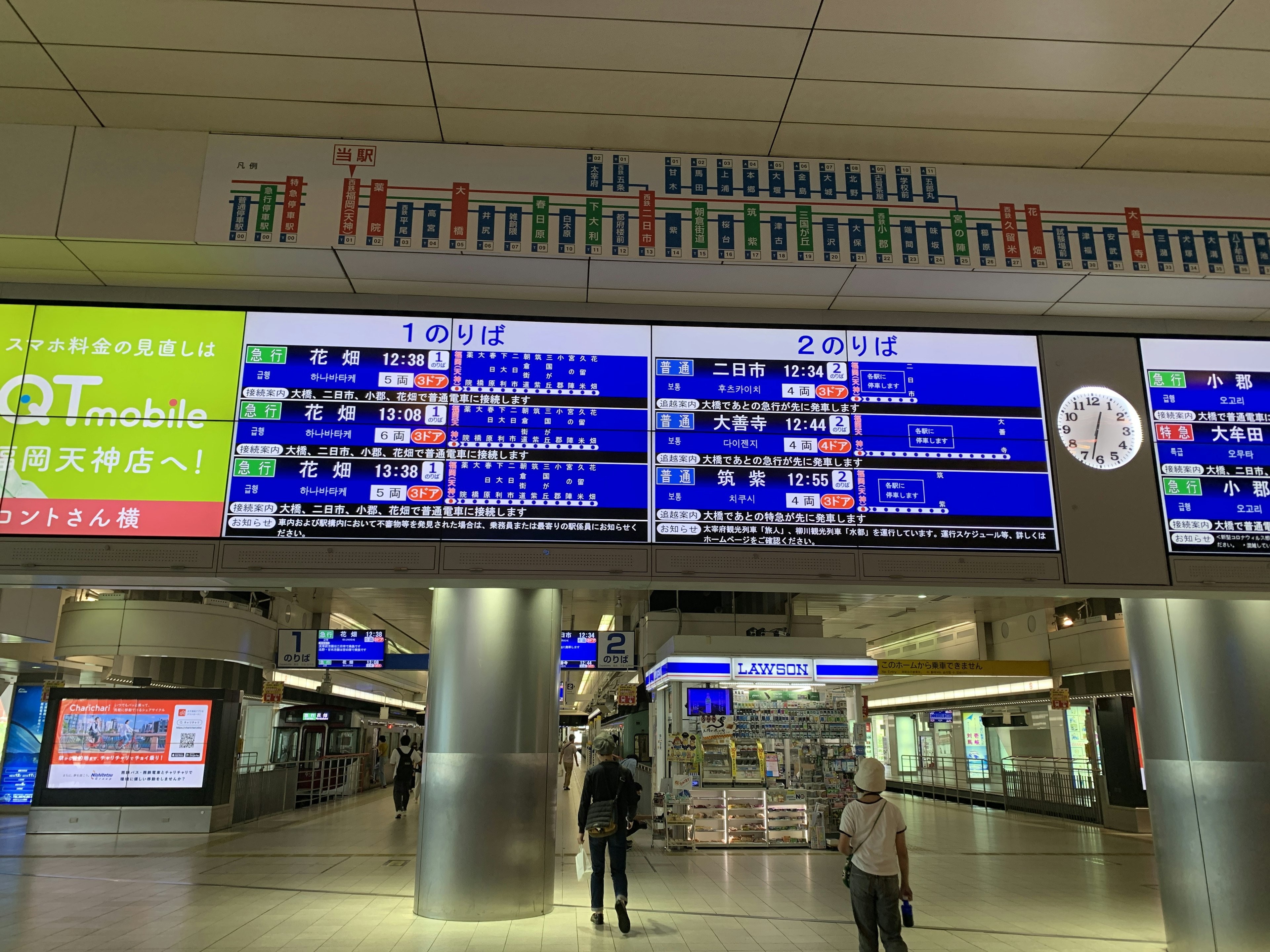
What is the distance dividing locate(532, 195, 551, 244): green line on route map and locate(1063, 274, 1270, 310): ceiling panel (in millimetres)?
2742

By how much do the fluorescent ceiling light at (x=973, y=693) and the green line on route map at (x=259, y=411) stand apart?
16.6 meters

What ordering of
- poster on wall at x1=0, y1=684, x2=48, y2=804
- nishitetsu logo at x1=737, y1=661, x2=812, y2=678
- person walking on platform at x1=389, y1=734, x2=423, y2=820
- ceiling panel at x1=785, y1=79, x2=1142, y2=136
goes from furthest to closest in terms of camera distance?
poster on wall at x1=0, y1=684, x2=48, y2=804, person walking on platform at x1=389, y1=734, x2=423, y2=820, nishitetsu logo at x1=737, y1=661, x2=812, y2=678, ceiling panel at x1=785, y1=79, x2=1142, y2=136

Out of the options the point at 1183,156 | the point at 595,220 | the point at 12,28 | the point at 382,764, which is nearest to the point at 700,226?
the point at 595,220

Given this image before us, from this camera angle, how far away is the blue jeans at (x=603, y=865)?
22.5 ft

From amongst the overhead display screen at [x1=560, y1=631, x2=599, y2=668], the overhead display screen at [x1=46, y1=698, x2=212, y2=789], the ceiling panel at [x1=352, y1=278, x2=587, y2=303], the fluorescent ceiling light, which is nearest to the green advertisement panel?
the ceiling panel at [x1=352, y1=278, x2=587, y2=303]

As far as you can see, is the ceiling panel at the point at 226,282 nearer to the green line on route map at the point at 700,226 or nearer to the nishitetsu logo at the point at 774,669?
the green line on route map at the point at 700,226

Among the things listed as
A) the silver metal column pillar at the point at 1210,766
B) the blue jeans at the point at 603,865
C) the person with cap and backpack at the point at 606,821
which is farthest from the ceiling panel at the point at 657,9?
the blue jeans at the point at 603,865

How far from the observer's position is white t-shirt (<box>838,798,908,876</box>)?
448 cm

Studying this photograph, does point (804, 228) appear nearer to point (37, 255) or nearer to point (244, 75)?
point (244, 75)

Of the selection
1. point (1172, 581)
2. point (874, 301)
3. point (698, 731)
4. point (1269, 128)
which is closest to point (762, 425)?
point (874, 301)

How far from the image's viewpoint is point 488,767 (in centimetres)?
700

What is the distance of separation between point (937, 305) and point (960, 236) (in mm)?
377

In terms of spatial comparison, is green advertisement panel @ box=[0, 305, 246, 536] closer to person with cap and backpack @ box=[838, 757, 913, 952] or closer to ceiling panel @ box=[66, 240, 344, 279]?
ceiling panel @ box=[66, 240, 344, 279]

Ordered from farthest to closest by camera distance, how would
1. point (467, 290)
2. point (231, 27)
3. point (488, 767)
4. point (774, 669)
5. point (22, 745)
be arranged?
point (22, 745), point (774, 669), point (488, 767), point (467, 290), point (231, 27)
